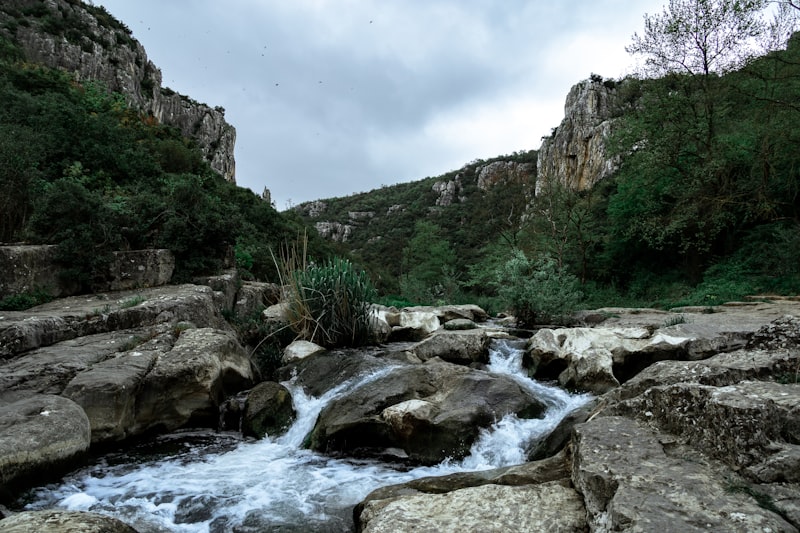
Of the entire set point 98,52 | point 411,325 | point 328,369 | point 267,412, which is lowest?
point 267,412

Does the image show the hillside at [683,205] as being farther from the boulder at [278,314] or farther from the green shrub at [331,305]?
the boulder at [278,314]

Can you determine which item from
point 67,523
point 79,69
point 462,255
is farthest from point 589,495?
point 462,255

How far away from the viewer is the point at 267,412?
6.35 meters

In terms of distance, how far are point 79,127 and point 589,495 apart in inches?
658

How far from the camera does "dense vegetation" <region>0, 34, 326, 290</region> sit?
8.73m

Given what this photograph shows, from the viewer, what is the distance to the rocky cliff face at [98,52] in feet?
86.6

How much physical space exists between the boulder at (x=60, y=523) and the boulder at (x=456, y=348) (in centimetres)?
578

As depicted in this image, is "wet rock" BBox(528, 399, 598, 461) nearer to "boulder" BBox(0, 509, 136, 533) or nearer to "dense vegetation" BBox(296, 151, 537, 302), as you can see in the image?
"boulder" BBox(0, 509, 136, 533)

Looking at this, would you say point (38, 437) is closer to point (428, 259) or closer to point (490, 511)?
point (490, 511)

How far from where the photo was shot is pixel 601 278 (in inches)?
882

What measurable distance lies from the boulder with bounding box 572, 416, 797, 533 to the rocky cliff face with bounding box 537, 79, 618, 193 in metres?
43.5

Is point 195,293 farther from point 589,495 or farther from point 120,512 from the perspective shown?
point 589,495

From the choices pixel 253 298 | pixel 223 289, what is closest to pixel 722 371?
pixel 223 289

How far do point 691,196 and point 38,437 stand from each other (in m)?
20.3
